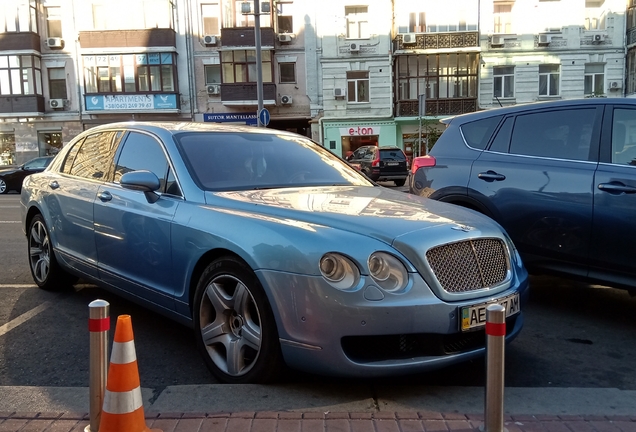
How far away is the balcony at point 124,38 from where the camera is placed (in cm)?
2914

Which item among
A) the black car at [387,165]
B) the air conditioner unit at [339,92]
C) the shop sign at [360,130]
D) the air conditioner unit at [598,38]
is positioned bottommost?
the black car at [387,165]

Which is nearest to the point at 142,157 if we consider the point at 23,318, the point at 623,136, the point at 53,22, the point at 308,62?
the point at 23,318

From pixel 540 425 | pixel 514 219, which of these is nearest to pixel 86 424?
pixel 540 425

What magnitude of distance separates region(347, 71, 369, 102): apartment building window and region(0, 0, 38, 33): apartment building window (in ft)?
55.0

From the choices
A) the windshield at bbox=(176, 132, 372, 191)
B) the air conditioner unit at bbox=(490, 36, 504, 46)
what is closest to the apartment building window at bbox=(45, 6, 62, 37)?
the air conditioner unit at bbox=(490, 36, 504, 46)

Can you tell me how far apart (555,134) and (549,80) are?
28.2 metres

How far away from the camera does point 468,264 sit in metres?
3.08

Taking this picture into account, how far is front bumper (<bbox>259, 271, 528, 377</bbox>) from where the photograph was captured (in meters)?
2.77

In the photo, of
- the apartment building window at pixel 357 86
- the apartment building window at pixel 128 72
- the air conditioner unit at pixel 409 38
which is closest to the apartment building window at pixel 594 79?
the air conditioner unit at pixel 409 38

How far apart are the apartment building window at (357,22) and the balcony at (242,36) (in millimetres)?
4244

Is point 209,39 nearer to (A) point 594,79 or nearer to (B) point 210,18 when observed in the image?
(B) point 210,18

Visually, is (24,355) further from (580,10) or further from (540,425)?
(580,10)

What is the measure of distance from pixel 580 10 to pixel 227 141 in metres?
30.7

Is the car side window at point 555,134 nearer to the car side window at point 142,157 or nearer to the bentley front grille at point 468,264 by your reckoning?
the bentley front grille at point 468,264
